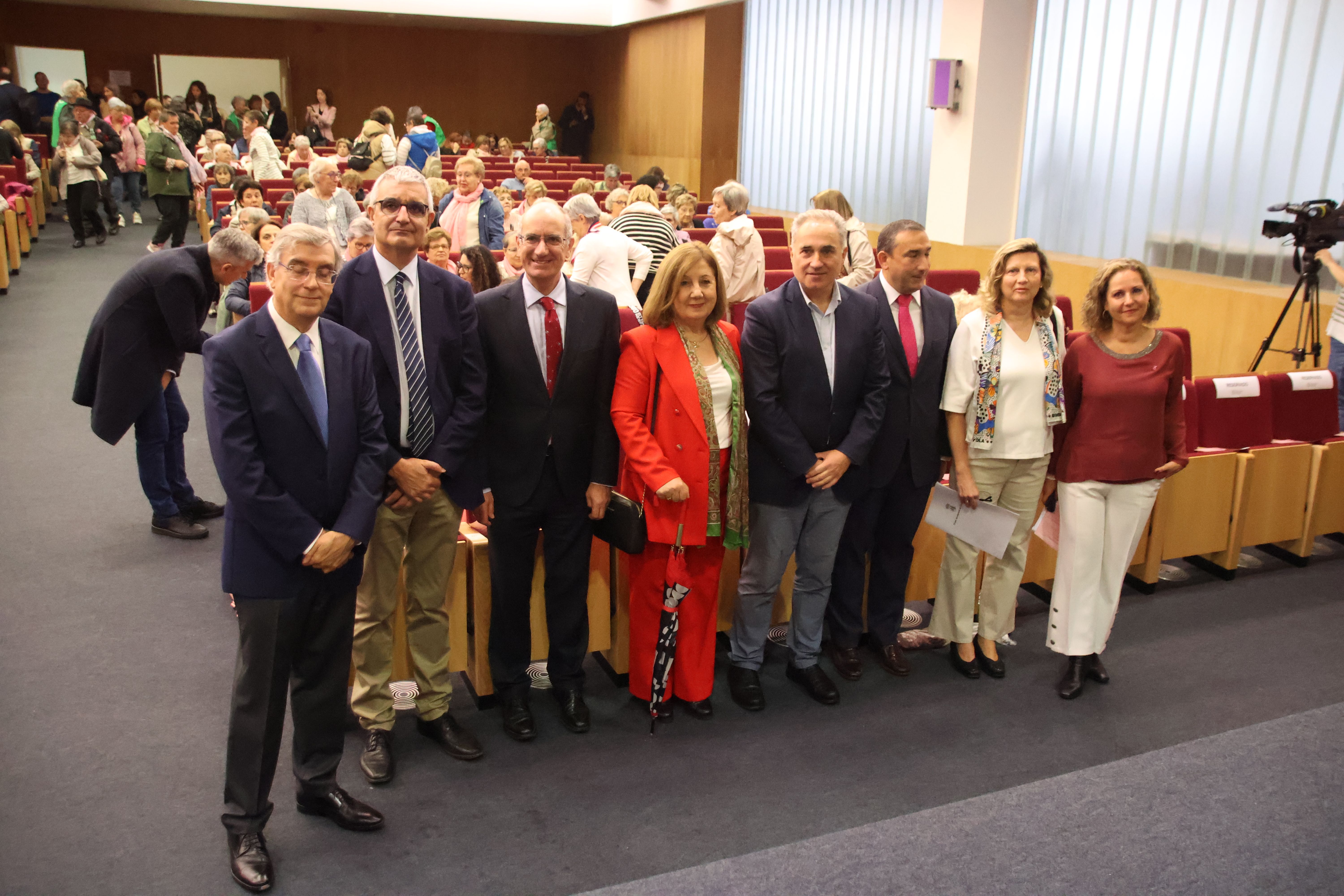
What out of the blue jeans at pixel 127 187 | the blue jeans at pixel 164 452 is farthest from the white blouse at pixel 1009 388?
the blue jeans at pixel 127 187

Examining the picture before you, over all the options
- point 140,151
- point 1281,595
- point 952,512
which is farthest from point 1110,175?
point 140,151

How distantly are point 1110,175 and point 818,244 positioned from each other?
5.70 meters

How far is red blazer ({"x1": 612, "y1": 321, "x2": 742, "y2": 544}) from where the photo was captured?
2893mm

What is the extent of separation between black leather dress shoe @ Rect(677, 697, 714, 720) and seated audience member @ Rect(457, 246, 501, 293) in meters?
1.97

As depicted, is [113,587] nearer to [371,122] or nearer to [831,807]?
[831,807]

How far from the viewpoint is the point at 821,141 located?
39.1 ft

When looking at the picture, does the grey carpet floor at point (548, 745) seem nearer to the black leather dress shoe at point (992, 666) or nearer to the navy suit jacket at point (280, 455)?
the black leather dress shoe at point (992, 666)

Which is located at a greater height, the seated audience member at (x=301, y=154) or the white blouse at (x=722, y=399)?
the seated audience member at (x=301, y=154)

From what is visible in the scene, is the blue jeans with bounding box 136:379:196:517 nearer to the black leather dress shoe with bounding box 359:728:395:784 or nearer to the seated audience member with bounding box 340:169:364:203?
the black leather dress shoe with bounding box 359:728:395:784

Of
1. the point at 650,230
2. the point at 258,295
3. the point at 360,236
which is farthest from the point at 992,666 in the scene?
the point at 258,295

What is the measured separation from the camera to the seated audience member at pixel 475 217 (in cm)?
630

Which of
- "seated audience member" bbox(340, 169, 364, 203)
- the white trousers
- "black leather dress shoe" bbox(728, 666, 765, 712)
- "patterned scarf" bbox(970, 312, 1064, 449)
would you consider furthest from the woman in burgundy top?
"seated audience member" bbox(340, 169, 364, 203)

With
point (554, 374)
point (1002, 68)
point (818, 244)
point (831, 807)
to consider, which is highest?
point (1002, 68)

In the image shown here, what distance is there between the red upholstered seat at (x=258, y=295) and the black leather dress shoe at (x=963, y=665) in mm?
3060
